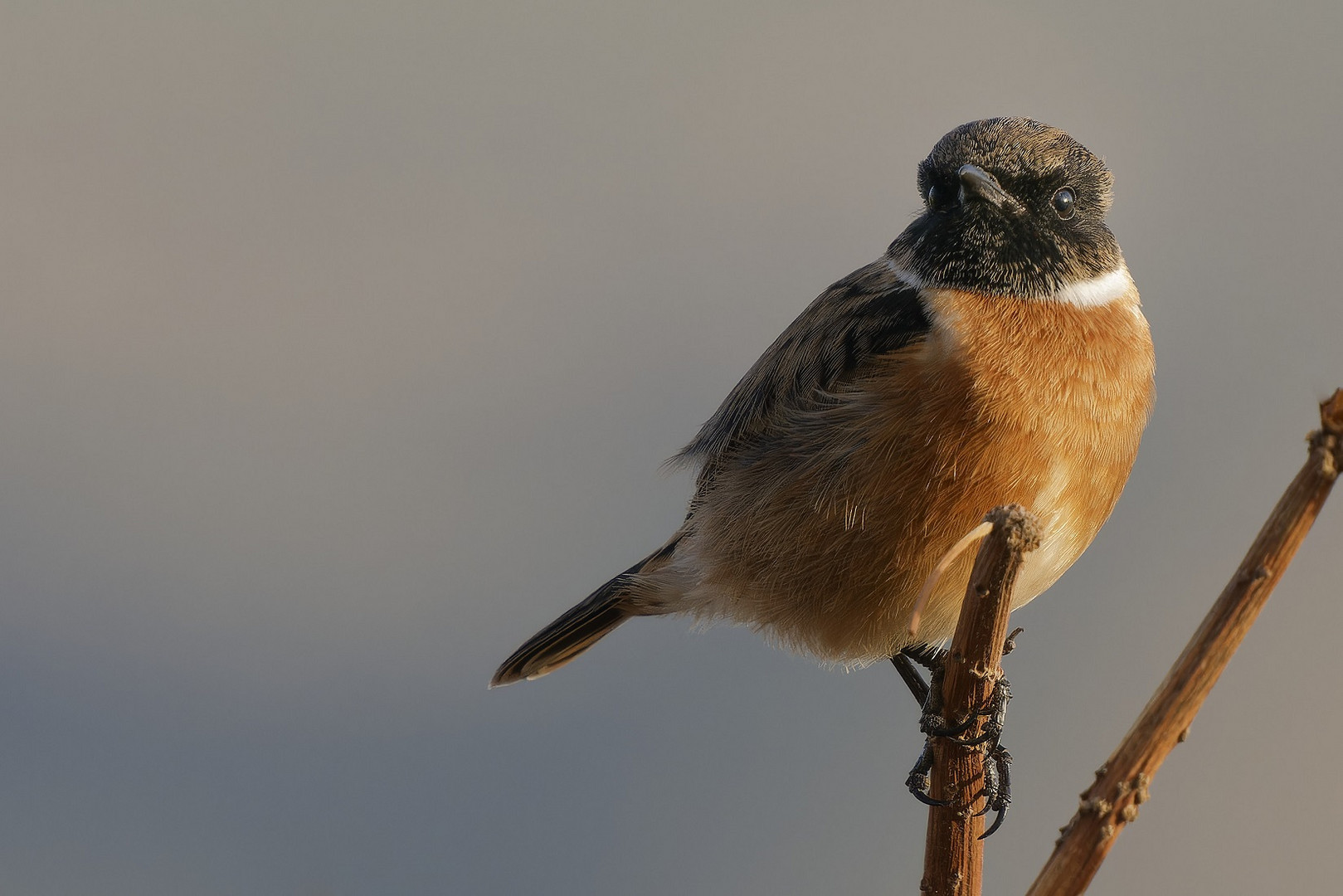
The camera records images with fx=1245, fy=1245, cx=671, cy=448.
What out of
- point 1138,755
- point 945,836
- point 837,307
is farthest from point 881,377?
point 1138,755

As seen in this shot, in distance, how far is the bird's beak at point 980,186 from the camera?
377 cm

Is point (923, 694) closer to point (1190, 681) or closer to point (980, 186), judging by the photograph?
point (980, 186)

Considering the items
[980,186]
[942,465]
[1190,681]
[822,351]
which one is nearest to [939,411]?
[942,465]

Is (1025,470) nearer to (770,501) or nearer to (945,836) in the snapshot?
(770,501)

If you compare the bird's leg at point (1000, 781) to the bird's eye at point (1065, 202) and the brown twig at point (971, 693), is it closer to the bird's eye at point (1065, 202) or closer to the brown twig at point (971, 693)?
the brown twig at point (971, 693)

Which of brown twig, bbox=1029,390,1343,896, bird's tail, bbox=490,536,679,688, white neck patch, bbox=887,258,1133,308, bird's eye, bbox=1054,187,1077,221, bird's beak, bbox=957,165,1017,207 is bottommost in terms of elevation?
brown twig, bbox=1029,390,1343,896

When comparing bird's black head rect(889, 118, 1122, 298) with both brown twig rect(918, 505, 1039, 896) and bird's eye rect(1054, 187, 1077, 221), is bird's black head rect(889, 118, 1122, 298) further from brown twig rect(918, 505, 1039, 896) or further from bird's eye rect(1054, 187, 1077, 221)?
brown twig rect(918, 505, 1039, 896)

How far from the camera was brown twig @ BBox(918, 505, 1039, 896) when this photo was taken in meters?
2.31

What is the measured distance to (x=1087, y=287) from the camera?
396 cm

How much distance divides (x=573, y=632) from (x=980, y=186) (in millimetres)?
2375

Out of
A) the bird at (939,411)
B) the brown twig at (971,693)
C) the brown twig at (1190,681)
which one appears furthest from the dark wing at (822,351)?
the brown twig at (1190,681)

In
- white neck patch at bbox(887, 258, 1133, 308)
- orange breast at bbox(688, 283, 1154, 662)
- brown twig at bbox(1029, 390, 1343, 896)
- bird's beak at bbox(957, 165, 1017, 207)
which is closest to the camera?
brown twig at bbox(1029, 390, 1343, 896)

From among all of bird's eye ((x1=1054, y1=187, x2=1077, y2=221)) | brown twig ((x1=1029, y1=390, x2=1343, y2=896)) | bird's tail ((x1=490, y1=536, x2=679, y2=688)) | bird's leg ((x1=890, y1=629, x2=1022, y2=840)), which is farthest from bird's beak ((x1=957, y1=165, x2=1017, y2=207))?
brown twig ((x1=1029, y1=390, x2=1343, y2=896))

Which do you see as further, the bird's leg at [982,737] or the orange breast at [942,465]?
the orange breast at [942,465]
